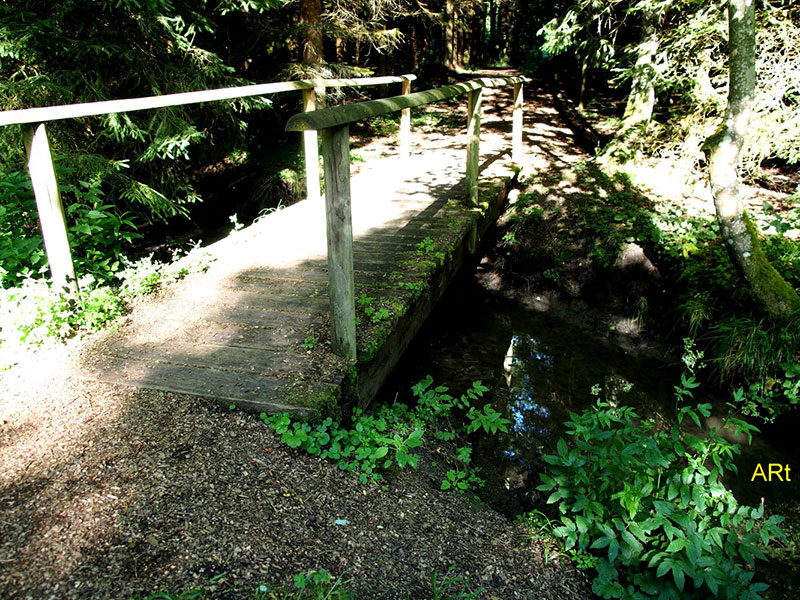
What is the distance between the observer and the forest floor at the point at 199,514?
213cm

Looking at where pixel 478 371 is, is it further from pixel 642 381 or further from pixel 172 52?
pixel 172 52

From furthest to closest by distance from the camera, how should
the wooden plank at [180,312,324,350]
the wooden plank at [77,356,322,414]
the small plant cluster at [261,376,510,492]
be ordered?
the wooden plank at [180,312,324,350]
the wooden plank at [77,356,322,414]
the small plant cluster at [261,376,510,492]

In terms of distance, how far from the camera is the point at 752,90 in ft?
16.7

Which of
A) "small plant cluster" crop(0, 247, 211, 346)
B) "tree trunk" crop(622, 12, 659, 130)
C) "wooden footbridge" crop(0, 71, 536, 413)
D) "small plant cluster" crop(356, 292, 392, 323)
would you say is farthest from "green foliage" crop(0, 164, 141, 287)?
"tree trunk" crop(622, 12, 659, 130)

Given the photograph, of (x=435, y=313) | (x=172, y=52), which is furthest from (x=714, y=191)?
(x=172, y=52)

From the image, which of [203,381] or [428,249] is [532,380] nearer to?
[428,249]

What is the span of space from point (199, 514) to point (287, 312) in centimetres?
189

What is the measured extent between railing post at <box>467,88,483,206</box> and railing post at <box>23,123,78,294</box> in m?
4.24

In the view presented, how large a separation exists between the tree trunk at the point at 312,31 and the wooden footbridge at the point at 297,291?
3389 millimetres

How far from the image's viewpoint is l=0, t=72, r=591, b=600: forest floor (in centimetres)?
213

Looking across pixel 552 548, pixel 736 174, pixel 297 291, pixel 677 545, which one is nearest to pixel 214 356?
pixel 297 291

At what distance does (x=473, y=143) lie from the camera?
6500mm

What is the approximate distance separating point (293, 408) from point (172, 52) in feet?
22.0

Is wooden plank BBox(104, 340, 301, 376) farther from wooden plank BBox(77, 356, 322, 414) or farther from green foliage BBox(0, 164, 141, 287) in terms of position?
green foliage BBox(0, 164, 141, 287)
